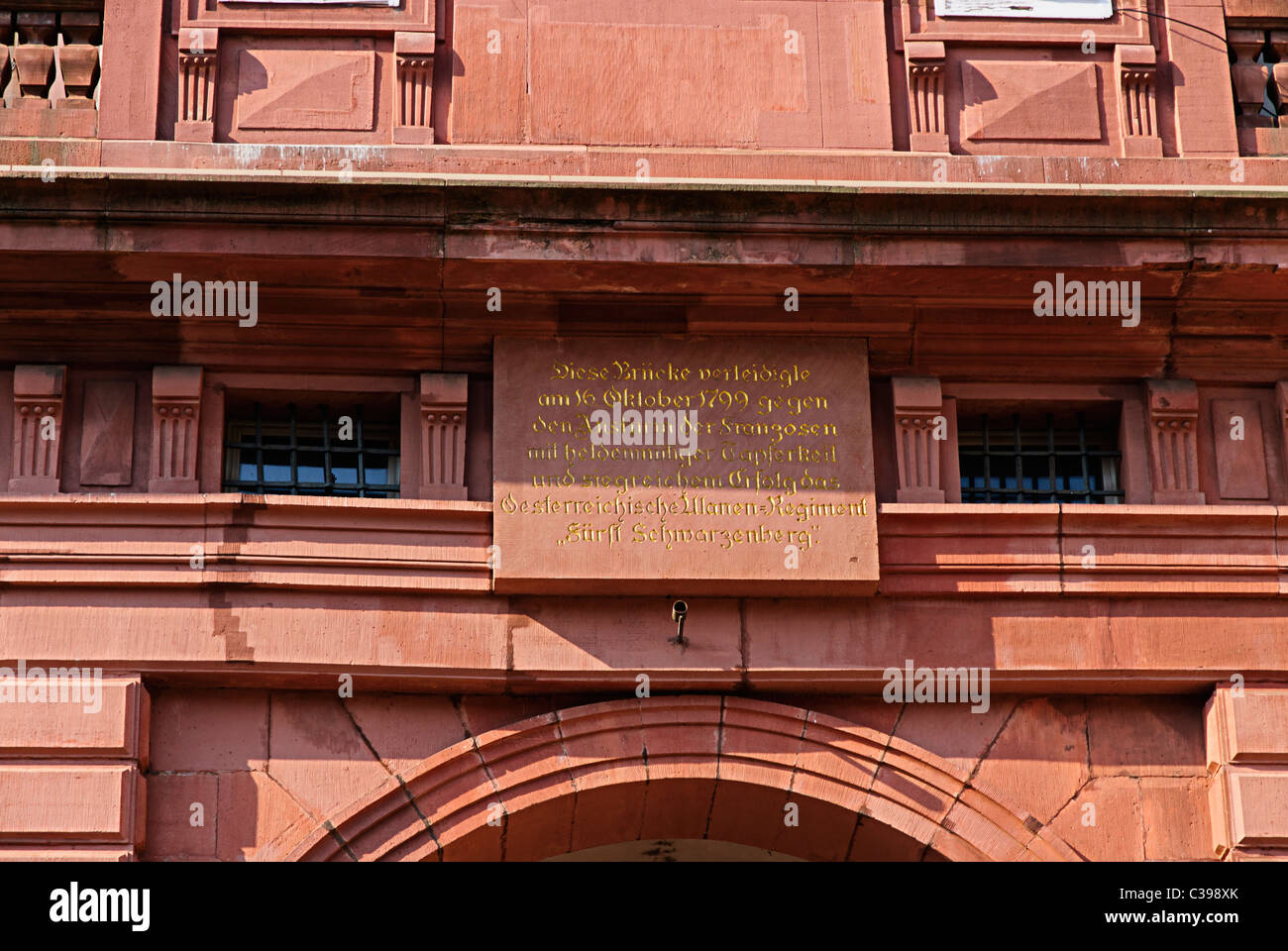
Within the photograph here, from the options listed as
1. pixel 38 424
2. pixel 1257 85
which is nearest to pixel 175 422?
pixel 38 424

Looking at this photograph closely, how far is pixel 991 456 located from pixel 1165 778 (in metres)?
2.37

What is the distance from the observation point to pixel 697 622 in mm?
13367

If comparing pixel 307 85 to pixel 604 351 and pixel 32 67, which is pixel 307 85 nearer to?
pixel 32 67

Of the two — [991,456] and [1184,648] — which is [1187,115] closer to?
[991,456]

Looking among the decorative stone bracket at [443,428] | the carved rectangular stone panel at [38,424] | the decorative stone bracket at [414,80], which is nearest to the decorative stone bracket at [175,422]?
the carved rectangular stone panel at [38,424]

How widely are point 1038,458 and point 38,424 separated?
21.1 ft

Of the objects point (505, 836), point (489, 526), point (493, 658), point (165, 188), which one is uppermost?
point (165, 188)

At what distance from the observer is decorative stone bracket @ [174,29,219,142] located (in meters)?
14.0

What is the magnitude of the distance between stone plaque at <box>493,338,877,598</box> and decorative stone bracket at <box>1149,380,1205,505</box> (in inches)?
74.3

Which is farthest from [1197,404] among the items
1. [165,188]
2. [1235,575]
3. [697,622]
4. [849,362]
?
[165,188]

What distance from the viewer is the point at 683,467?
13.5 m

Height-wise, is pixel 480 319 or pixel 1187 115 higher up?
pixel 1187 115

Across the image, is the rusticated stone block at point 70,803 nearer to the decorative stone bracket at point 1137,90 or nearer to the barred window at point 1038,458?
the barred window at point 1038,458

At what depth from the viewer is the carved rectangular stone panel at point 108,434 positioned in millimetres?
13492
